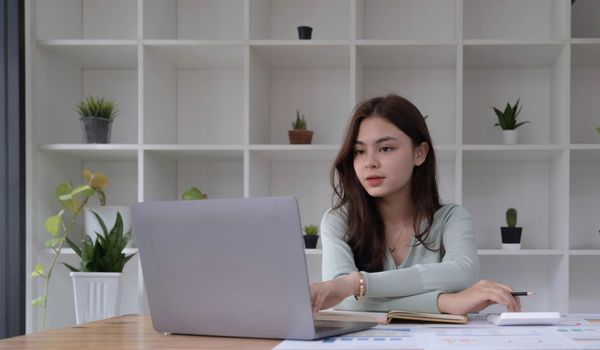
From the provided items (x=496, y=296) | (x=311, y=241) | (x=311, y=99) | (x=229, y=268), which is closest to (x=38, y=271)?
(x=311, y=241)

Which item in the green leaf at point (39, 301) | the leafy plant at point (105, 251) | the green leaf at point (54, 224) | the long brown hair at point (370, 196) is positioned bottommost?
the green leaf at point (39, 301)

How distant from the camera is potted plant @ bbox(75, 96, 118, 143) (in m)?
2.93

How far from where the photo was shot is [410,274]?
1.68 metres

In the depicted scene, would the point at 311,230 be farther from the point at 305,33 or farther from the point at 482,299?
the point at 482,299

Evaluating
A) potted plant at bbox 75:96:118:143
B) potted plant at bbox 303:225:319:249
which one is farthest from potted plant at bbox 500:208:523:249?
potted plant at bbox 75:96:118:143

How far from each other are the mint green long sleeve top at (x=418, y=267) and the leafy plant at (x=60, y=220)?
1174mm

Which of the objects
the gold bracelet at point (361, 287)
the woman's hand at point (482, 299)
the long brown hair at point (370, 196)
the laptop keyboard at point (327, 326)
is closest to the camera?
the laptop keyboard at point (327, 326)

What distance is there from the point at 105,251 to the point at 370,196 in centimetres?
117

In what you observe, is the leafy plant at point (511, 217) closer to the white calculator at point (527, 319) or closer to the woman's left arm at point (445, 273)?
the woman's left arm at point (445, 273)

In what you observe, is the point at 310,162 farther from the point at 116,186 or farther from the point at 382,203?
the point at 382,203

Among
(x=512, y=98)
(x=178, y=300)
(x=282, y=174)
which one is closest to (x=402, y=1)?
(x=512, y=98)

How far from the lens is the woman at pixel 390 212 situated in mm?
1879

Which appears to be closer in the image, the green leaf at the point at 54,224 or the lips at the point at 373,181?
the lips at the point at 373,181

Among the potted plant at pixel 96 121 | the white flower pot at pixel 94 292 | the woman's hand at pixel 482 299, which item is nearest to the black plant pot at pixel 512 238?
the woman's hand at pixel 482 299
